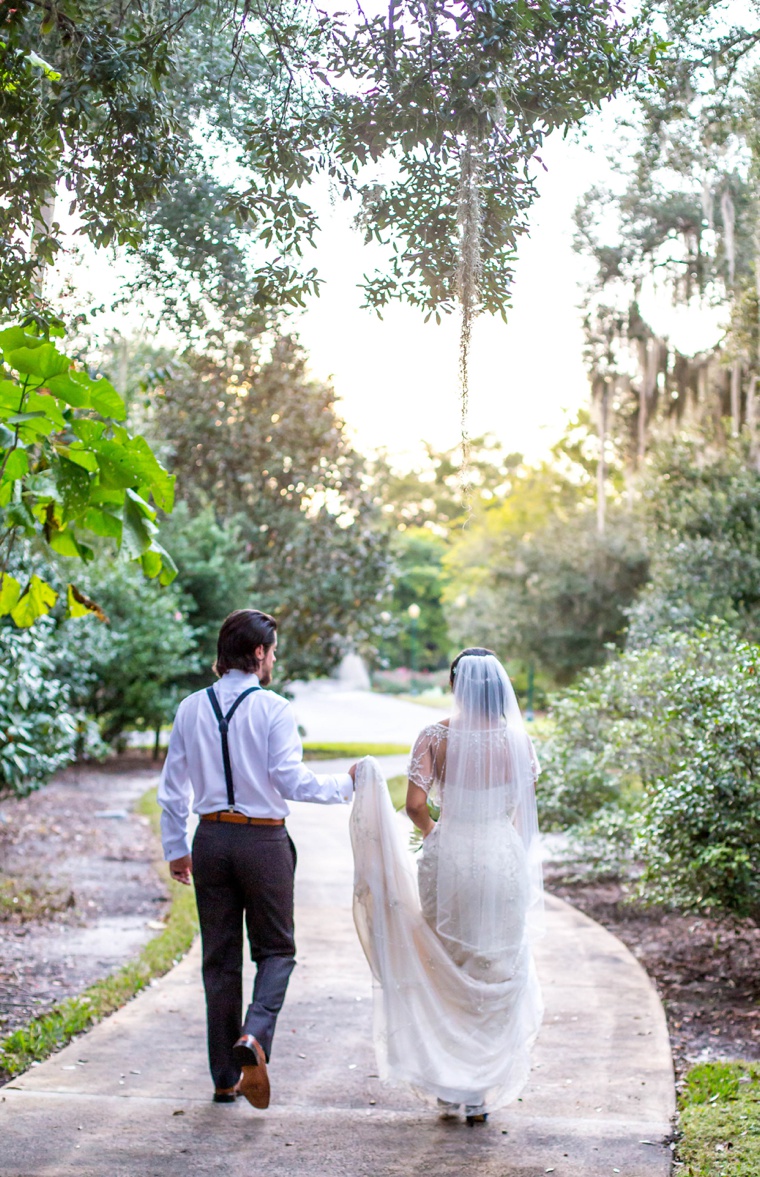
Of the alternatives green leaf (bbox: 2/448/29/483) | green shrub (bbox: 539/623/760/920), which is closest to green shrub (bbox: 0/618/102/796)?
green shrub (bbox: 539/623/760/920)

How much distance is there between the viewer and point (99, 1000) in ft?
19.7

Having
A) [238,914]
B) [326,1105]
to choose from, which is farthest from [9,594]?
[326,1105]

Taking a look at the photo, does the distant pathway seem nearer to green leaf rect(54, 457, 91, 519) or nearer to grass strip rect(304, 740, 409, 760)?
green leaf rect(54, 457, 91, 519)

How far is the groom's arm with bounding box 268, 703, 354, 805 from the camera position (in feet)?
14.0

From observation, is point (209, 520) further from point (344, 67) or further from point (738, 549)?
point (344, 67)

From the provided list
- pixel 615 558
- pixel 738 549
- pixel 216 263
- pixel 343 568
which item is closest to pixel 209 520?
pixel 343 568

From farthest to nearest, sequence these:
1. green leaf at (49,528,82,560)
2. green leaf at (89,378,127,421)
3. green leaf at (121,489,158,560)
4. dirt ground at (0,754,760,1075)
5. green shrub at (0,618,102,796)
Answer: green shrub at (0,618,102,796), dirt ground at (0,754,760,1075), green leaf at (49,528,82,560), green leaf at (121,489,158,560), green leaf at (89,378,127,421)

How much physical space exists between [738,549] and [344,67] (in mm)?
8395

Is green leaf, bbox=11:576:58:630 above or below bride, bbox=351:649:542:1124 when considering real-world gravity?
above

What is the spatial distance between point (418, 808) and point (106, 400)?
6.77ft

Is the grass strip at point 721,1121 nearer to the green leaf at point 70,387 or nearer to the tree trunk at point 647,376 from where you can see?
the green leaf at point 70,387

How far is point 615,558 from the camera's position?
21062 mm

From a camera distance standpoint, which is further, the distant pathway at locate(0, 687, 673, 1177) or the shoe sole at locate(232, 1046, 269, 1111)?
the shoe sole at locate(232, 1046, 269, 1111)

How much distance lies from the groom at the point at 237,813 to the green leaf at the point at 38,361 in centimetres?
125
